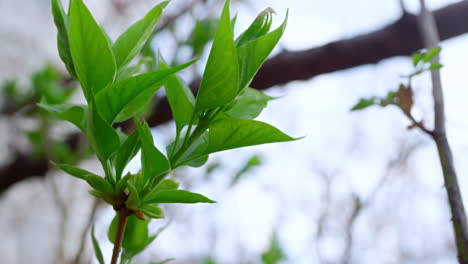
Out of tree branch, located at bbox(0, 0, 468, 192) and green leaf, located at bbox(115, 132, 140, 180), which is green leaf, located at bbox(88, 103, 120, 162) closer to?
green leaf, located at bbox(115, 132, 140, 180)

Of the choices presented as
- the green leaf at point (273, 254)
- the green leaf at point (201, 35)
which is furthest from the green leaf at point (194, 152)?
the green leaf at point (201, 35)

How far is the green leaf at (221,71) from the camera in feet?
0.58

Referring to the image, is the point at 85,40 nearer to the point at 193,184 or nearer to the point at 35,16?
the point at 193,184

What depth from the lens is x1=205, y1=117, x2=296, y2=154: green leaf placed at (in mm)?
199

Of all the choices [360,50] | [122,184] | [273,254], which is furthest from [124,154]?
[360,50]

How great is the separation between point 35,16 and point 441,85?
7.28 ft

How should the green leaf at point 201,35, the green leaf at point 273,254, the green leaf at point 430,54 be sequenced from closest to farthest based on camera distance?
the green leaf at point 430,54 → the green leaf at point 273,254 → the green leaf at point 201,35

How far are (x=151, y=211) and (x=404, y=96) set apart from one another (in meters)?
0.19

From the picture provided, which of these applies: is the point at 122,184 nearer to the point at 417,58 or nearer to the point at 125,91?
the point at 125,91

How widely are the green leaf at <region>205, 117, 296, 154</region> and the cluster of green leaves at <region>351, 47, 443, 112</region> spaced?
0.41ft

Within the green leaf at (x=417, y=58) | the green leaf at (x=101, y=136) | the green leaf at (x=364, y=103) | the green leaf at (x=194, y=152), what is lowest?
the green leaf at (x=364, y=103)

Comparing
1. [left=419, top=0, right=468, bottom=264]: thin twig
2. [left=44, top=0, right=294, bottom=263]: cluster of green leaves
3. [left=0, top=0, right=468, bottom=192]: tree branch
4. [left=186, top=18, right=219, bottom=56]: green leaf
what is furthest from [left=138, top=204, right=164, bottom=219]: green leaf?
[left=186, top=18, right=219, bottom=56]: green leaf

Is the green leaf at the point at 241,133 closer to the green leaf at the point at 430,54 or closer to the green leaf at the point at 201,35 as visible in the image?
the green leaf at the point at 430,54

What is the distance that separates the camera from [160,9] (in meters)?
0.24
